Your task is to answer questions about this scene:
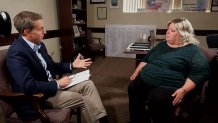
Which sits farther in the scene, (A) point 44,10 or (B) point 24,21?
(A) point 44,10

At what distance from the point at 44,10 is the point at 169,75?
2.90 meters

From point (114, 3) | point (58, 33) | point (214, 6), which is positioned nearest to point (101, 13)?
point (114, 3)

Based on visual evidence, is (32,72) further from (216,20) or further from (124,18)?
(216,20)

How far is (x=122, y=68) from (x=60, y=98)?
2.90 metres

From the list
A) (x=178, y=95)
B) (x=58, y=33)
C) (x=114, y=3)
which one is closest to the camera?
(x=178, y=95)

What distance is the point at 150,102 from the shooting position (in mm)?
1702

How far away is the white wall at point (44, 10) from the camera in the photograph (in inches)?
118

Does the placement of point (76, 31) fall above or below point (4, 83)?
above

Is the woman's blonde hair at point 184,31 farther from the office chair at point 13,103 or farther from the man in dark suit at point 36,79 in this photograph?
the office chair at point 13,103

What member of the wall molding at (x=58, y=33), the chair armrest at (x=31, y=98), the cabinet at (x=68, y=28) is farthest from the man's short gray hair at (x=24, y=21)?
the cabinet at (x=68, y=28)

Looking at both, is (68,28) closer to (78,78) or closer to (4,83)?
(78,78)

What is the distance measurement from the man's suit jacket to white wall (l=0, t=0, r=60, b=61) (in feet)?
5.82

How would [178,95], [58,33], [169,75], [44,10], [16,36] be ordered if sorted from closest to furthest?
[178,95]
[169,75]
[16,36]
[44,10]
[58,33]

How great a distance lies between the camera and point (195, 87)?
1.66 m
